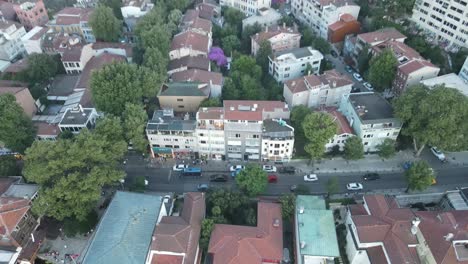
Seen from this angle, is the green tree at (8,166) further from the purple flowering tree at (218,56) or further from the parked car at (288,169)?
the parked car at (288,169)

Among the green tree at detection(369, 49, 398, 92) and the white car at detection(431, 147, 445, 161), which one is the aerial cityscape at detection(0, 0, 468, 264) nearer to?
the green tree at detection(369, 49, 398, 92)

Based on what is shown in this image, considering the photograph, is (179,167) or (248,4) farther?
(248,4)

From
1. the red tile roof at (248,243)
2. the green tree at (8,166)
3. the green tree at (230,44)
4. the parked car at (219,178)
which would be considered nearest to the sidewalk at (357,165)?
the parked car at (219,178)

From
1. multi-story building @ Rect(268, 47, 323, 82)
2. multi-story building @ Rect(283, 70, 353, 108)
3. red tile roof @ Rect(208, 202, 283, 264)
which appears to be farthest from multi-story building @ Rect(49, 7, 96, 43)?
Answer: red tile roof @ Rect(208, 202, 283, 264)

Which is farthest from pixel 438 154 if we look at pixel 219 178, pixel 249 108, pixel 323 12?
pixel 323 12

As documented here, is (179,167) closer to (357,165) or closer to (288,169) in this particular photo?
(288,169)

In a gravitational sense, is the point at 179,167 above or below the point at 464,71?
below
